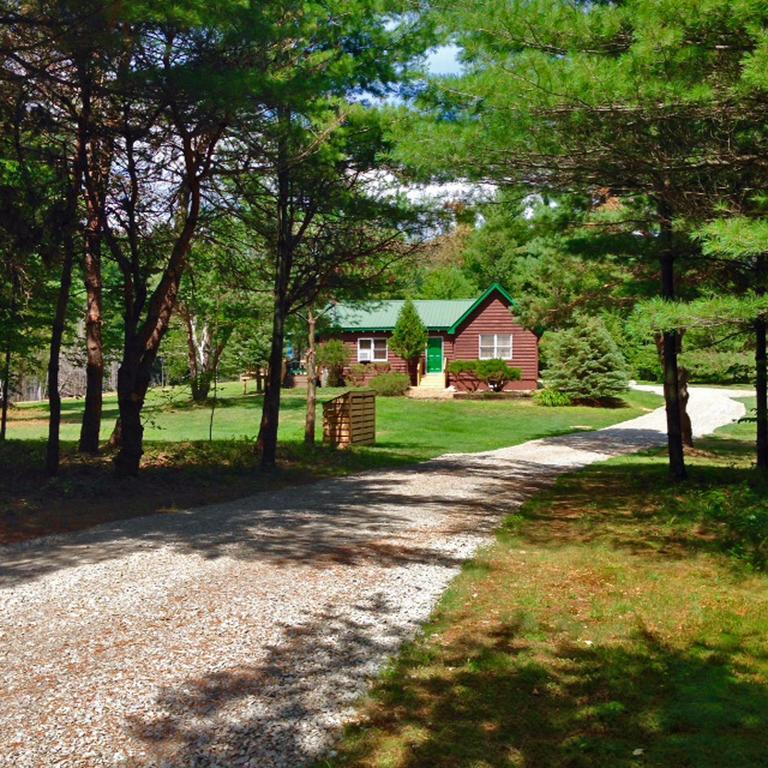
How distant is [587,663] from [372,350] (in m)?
36.1

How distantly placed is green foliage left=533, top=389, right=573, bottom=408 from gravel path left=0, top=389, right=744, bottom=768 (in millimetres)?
23408

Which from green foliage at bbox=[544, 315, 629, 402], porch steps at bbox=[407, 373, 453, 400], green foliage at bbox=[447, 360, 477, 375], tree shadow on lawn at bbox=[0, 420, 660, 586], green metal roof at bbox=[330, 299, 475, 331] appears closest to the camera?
tree shadow on lawn at bbox=[0, 420, 660, 586]

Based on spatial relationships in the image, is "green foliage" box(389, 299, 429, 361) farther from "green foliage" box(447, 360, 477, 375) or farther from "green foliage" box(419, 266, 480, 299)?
"green foliage" box(419, 266, 480, 299)

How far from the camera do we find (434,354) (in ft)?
134

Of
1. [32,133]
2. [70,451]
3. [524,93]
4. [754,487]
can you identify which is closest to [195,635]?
[524,93]

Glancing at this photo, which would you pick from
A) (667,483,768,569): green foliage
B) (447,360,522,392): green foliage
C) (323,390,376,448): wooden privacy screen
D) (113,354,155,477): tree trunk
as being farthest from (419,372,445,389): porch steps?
(667,483,768,569): green foliage

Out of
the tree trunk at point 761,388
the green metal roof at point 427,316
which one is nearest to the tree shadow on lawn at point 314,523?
the tree trunk at point 761,388

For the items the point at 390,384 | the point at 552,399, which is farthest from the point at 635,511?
the point at 390,384

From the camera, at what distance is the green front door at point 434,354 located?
40750 millimetres

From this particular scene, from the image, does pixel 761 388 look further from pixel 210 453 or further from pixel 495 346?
pixel 495 346

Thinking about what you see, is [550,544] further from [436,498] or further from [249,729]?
[249,729]

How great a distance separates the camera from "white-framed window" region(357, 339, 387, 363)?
40.8m

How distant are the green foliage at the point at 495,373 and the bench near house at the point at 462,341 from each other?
101 centimetres

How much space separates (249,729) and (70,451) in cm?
1242
